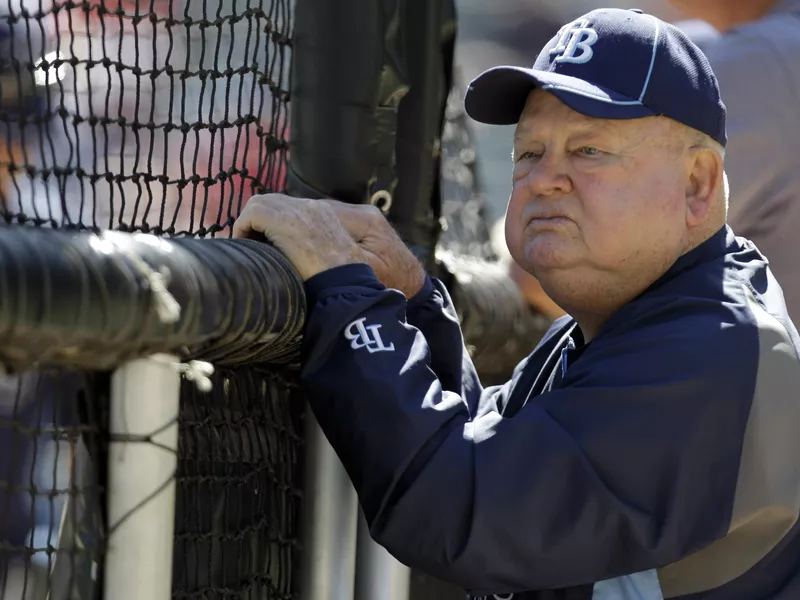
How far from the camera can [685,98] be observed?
1.48 meters

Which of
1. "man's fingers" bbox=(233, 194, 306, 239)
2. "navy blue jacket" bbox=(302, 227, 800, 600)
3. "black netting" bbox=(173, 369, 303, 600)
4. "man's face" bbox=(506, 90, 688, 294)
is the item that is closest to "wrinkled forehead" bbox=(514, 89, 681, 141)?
"man's face" bbox=(506, 90, 688, 294)

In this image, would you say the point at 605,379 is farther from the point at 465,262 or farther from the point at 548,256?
the point at 465,262

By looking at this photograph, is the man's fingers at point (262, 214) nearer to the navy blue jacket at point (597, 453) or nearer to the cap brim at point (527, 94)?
the navy blue jacket at point (597, 453)

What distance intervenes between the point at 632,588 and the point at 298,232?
557mm

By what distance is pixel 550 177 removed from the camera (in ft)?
4.87

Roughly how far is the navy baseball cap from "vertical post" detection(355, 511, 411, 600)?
61 centimetres

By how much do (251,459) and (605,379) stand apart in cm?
44

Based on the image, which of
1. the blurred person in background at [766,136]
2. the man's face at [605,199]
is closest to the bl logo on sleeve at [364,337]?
the man's face at [605,199]

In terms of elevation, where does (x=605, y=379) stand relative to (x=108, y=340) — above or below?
below

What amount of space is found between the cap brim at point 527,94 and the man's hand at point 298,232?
303 millimetres

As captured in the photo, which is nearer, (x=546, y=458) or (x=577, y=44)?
(x=546, y=458)

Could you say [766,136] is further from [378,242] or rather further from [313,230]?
[313,230]

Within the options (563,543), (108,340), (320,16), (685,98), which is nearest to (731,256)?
(685,98)

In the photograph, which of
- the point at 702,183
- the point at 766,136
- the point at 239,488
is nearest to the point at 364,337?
the point at 239,488
